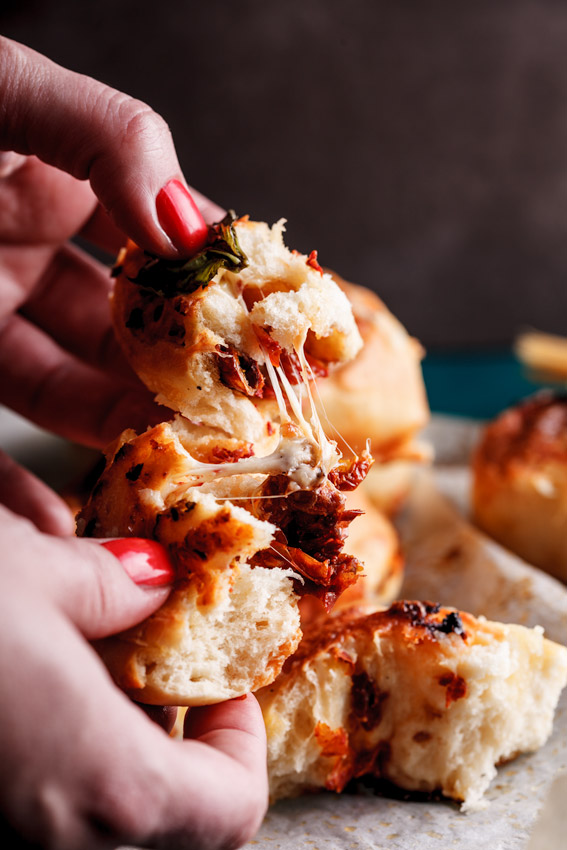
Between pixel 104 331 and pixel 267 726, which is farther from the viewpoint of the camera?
pixel 104 331

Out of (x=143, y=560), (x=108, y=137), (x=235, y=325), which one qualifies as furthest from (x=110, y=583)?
(x=108, y=137)

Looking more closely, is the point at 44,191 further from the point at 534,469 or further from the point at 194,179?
the point at 194,179

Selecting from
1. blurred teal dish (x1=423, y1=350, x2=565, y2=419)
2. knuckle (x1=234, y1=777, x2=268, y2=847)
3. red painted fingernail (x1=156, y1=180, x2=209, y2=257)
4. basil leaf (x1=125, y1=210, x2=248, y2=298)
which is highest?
red painted fingernail (x1=156, y1=180, x2=209, y2=257)

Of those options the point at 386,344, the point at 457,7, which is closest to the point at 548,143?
the point at 457,7

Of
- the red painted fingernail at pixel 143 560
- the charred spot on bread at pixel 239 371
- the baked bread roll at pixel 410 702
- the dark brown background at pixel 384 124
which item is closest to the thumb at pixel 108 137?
the charred spot on bread at pixel 239 371

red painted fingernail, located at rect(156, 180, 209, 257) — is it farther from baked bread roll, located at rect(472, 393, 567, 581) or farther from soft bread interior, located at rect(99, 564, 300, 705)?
baked bread roll, located at rect(472, 393, 567, 581)

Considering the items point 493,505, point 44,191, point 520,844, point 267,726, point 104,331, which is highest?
point 44,191

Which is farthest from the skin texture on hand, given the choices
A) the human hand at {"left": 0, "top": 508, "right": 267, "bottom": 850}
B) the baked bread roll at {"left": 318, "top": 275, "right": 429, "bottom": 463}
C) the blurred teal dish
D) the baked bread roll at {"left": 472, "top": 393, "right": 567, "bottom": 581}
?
the blurred teal dish
